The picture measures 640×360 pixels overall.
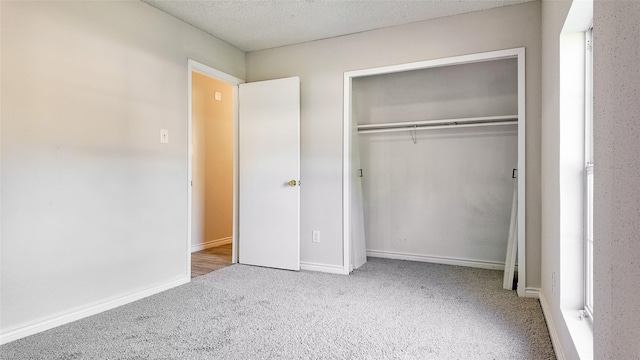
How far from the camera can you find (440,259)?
391 cm

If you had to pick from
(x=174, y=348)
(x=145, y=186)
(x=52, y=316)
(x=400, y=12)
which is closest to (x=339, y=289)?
(x=174, y=348)

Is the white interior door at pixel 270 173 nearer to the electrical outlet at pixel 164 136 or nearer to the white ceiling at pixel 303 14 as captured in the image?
the white ceiling at pixel 303 14

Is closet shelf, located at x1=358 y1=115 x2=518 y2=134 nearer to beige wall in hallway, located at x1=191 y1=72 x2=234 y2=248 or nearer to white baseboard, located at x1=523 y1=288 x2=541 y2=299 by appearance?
white baseboard, located at x1=523 y1=288 x2=541 y2=299

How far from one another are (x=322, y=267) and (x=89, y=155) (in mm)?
2266

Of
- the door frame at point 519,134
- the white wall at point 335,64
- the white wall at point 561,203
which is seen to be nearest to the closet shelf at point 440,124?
the door frame at point 519,134

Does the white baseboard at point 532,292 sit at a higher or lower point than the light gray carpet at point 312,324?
higher

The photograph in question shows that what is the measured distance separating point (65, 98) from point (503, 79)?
3.82 metres

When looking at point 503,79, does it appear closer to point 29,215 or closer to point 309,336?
point 309,336

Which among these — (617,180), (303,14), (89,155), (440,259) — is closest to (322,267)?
(440,259)

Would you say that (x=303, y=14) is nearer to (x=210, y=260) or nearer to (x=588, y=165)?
(x=588, y=165)

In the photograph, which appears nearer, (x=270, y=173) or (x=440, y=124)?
(x=270, y=173)

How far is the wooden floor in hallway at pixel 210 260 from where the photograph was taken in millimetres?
3692

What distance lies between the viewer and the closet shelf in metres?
3.49

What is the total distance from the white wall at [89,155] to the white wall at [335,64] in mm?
1153
